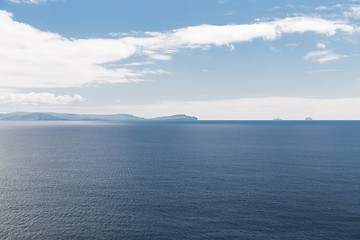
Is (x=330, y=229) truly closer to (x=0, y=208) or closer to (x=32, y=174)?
(x=0, y=208)

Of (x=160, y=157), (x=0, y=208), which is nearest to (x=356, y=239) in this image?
(x=0, y=208)

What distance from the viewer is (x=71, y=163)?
128 metres

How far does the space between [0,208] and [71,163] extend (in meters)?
59.5

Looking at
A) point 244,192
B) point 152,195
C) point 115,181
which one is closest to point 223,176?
point 244,192

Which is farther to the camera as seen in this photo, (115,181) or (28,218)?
(115,181)

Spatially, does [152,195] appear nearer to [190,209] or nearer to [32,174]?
[190,209]

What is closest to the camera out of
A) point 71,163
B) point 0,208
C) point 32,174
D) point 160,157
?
point 0,208

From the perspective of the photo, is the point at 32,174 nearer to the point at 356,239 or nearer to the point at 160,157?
the point at 160,157

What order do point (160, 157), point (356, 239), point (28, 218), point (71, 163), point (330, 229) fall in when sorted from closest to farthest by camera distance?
point (356, 239) → point (330, 229) → point (28, 218) → point (71, 163) → point (160, 157)

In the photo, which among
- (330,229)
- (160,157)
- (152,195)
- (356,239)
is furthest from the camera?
(160,157)

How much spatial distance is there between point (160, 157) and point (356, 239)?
104 meters

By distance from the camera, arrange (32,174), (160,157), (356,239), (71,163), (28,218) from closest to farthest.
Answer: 1. (356,239)
2. (28,218)
3. (32,174)
4. (71,163)
5. (160,157)

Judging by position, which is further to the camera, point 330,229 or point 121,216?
point 121,216

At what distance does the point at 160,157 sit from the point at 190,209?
77169 mm
